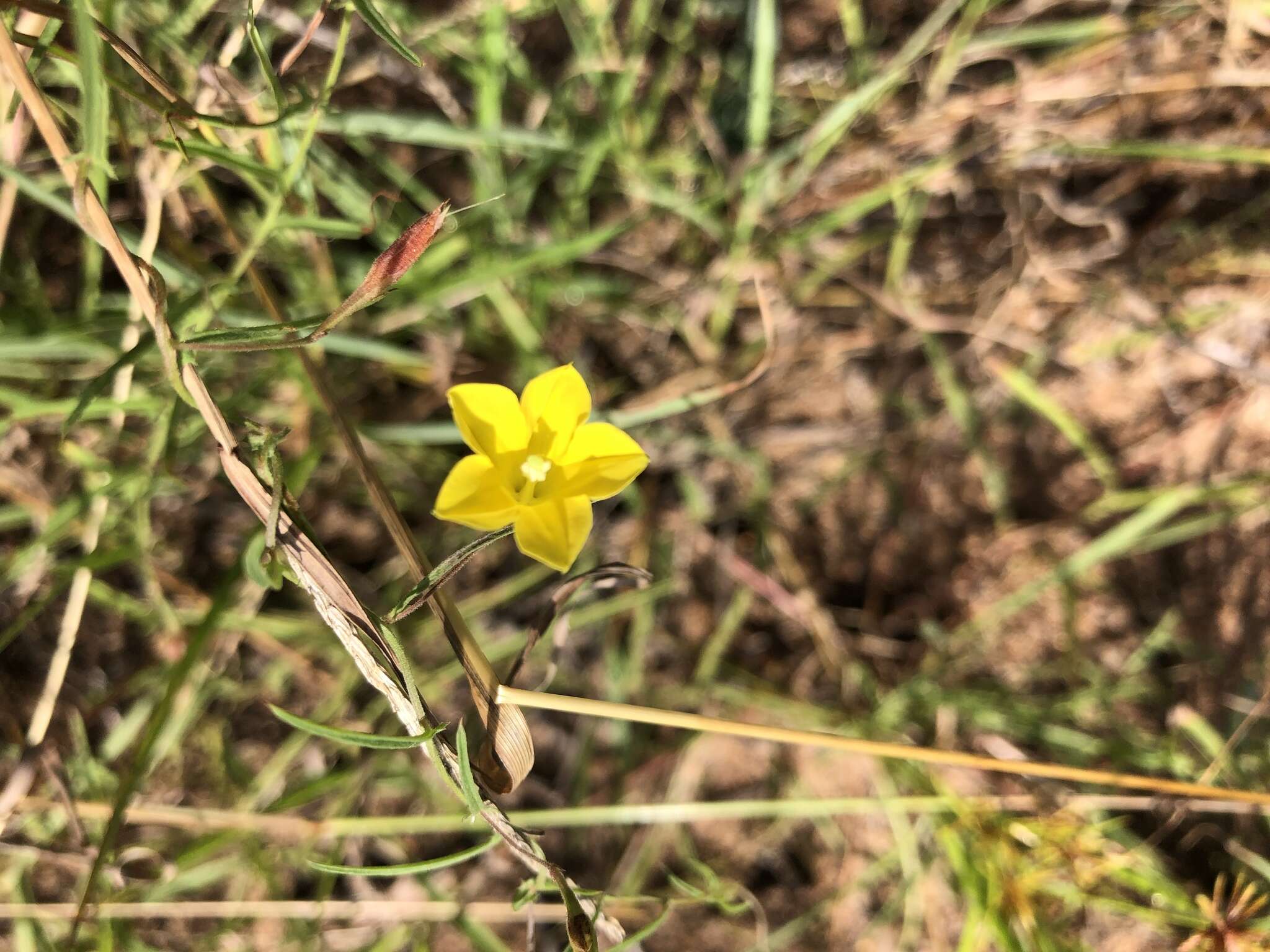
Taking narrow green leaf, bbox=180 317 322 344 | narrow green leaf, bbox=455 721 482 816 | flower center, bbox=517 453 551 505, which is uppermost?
narrow green leaf, bbox=180 317 322 344

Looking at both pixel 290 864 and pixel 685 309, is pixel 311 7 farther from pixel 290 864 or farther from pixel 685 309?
pixel 290 864

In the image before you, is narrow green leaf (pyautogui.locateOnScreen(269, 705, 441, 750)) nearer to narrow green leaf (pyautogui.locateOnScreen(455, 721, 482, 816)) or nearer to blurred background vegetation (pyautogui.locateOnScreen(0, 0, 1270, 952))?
narrow green leaf (pyautogui.locateOnScreen(455, 721, 482, 816))

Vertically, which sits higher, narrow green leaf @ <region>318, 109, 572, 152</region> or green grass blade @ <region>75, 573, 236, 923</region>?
narrow green leaf @ <region>318, 109, 572, 152</region>

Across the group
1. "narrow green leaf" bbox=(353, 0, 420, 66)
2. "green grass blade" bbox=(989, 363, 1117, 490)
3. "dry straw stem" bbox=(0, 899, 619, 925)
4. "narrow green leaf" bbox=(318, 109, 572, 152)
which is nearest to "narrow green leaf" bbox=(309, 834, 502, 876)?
"dry straw stem" bbox=(0, 899, 619, 925)

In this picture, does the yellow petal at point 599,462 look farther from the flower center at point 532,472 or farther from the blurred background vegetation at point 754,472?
the blurred background vegetation at point 754,472

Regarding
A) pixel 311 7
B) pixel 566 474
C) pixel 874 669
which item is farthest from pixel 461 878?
pixel 311 7

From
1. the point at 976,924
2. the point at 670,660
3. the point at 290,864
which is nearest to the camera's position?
the point at 976,924

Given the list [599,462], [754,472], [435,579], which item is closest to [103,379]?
[435,579]

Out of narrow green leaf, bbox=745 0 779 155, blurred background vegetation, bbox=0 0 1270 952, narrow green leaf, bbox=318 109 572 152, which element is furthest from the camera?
blurred background vegetation, bbox=0 0 1270 952
